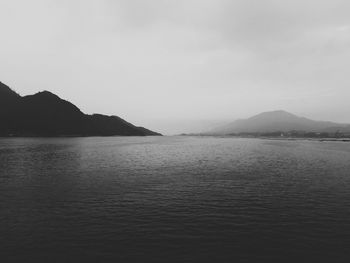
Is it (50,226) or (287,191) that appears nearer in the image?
(50,226)

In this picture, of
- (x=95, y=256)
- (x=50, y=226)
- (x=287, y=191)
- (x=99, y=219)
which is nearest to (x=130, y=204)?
(x=99, y=219)

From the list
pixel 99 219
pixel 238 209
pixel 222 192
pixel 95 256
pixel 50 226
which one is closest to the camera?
pixel 95 256

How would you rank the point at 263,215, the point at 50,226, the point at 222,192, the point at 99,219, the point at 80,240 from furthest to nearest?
the point at 222,192, the point at 263,215, the point at 99,219, the point at 50,226, the point at 80,240

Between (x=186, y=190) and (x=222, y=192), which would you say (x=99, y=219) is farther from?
(x=222, y=192)

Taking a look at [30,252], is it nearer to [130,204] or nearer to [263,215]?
[130,204]

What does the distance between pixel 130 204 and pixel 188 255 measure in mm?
18074

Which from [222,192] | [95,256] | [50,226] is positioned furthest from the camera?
[222,192]

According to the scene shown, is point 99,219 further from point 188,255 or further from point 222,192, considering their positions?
point 222,192

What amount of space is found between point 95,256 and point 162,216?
12244 mm

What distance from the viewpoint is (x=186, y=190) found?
49938 millimetres

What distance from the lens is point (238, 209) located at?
37719 millimetres

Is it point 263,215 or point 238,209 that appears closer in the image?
point 263,215

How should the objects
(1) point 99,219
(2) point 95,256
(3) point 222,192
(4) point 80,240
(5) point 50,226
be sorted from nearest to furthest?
1. (2) point 95,256
2. (4) point 80,240
3. (5) point 50,226
4. (1) point 99,219
5. (3) point 222,192

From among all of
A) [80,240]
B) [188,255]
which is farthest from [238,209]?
[80,240]
